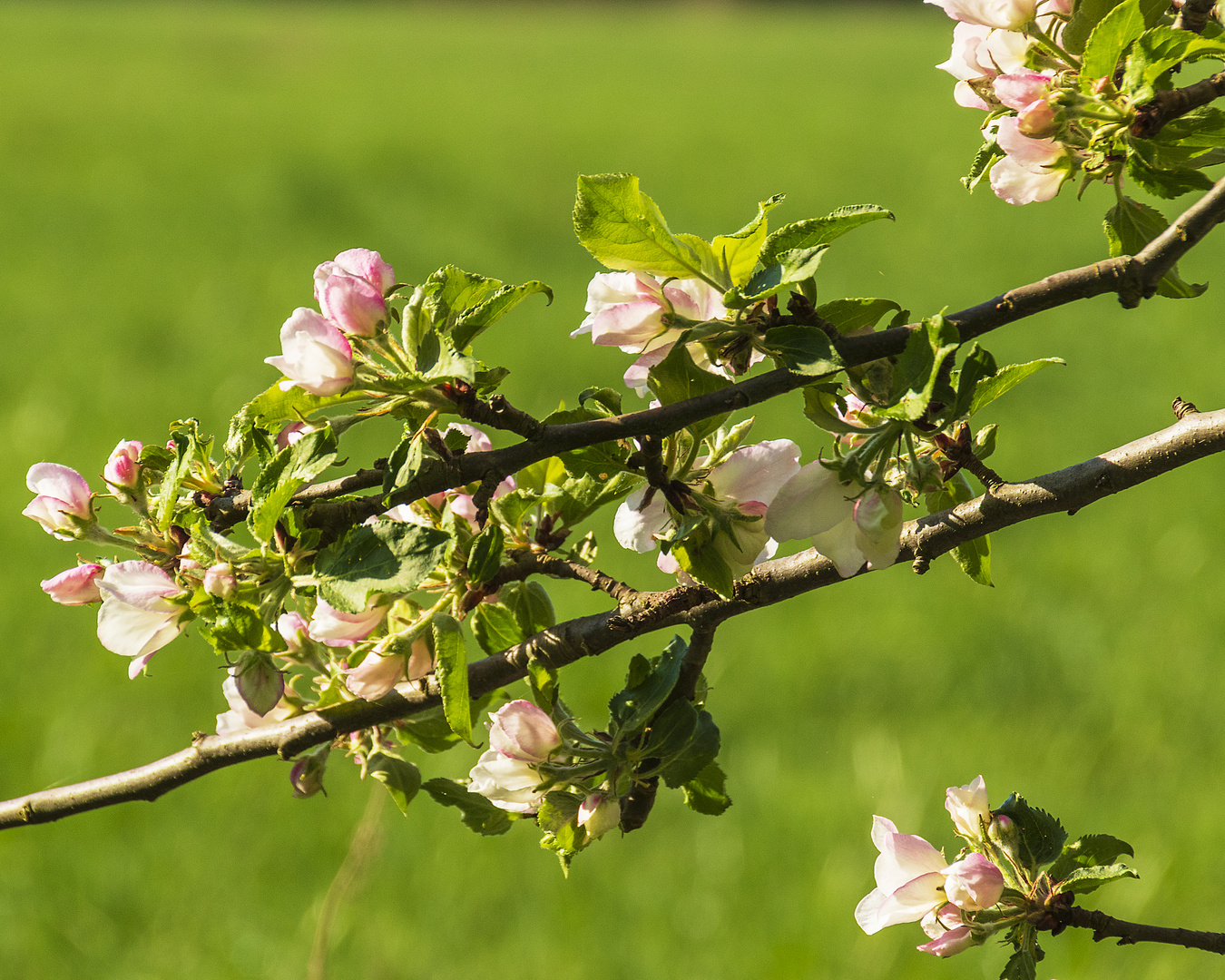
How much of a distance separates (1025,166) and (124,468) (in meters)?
0.59

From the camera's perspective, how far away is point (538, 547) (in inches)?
33.0

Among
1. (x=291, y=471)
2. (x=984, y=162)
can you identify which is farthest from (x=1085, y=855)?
(x=291, y=471)

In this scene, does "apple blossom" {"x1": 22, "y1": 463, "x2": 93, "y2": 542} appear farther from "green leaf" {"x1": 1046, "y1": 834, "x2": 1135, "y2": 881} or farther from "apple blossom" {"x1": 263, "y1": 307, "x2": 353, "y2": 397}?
"green leaf" {"x1": 1046, "y1": 834, "x2": 1135, "y2": 881}

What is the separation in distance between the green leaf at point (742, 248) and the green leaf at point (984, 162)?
0.22m

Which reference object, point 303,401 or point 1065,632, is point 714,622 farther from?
point 1065,632

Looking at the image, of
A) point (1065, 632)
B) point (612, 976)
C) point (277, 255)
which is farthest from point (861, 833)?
point (277, 255)

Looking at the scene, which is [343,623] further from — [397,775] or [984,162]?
[984,162]

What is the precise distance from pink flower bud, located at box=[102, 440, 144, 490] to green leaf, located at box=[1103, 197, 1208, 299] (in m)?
0.63

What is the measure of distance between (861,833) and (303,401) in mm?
2413

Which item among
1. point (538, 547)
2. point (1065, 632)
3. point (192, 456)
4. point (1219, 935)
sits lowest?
point (1065, 632)

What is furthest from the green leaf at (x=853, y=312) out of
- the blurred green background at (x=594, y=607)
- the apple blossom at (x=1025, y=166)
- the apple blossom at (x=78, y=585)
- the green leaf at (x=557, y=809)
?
the blurred green background at (x=594, y=607)

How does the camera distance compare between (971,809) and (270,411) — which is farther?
(971,809)

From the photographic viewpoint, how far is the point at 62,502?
0.79m

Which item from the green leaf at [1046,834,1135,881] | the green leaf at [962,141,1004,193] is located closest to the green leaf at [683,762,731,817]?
the green leaf at [1046,834,1135,881]
